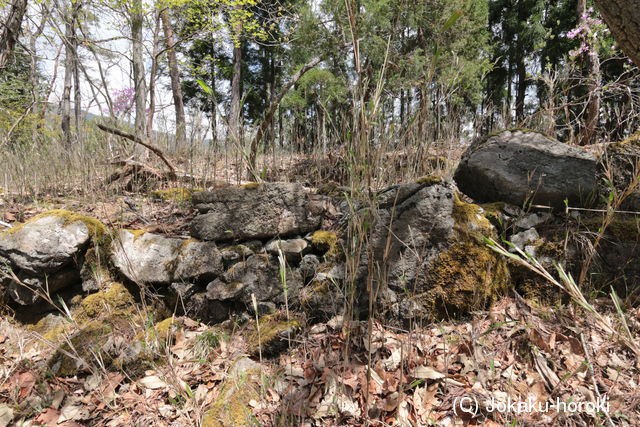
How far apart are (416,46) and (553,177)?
5.42 m

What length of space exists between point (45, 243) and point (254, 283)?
169 cm

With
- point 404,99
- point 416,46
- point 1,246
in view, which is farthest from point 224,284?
point 416,46

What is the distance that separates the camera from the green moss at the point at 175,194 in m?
3.33

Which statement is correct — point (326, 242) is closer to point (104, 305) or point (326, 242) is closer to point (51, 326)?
point (104, 305)

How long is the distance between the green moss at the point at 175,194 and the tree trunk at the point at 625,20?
3.47 meters

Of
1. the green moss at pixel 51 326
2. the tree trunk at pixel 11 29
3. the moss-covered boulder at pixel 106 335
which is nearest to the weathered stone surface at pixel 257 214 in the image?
the moss-covered boulder at pixel 106 335

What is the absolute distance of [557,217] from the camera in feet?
7.82

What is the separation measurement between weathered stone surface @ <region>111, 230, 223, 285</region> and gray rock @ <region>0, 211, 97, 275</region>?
311 mm

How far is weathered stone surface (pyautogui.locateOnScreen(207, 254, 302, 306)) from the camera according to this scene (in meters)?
2.28

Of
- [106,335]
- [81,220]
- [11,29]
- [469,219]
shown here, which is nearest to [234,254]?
[106,335]

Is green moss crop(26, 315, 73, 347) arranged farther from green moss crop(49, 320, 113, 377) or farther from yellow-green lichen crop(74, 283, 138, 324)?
green moss crop(49, 320, 113, 377)

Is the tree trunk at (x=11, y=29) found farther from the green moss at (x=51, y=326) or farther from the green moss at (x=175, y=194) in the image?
the green moss at (x=51, y=326)

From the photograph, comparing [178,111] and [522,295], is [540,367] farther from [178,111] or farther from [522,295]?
[178,111]

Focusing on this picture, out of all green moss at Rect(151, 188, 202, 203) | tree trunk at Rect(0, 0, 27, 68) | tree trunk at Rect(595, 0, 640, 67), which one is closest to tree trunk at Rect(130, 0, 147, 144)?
tree trunk at Rect(0, 0, 27, 68)
